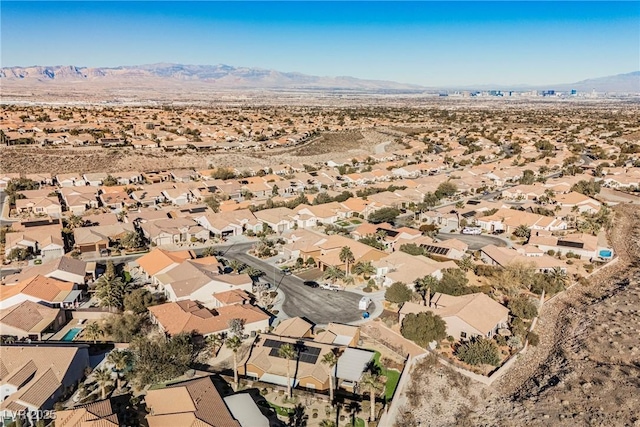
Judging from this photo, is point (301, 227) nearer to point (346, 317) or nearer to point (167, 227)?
point (167, 227)

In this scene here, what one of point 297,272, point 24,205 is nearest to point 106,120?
point 24,205

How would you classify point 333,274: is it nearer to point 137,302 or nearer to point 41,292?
point 137,302

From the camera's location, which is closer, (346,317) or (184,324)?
(184,324)

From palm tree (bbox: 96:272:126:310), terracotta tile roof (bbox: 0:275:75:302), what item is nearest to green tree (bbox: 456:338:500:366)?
palm tree (bbox: 96:272:126:310)

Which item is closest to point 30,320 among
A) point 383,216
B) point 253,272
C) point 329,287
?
point 253,272

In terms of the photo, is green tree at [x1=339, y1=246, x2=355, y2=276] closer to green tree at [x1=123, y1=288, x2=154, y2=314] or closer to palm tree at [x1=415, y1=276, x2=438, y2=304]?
palm tree at [x1=415, y1=276, x2=438, y2=304]

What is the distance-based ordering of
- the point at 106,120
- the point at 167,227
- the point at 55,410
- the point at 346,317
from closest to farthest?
the point at 55,410
the point at 346,317
the point at 167,227
the point at 106,120

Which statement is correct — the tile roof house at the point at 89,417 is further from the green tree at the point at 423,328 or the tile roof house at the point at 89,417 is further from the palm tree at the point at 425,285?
the palm tree at the point at 425,285
